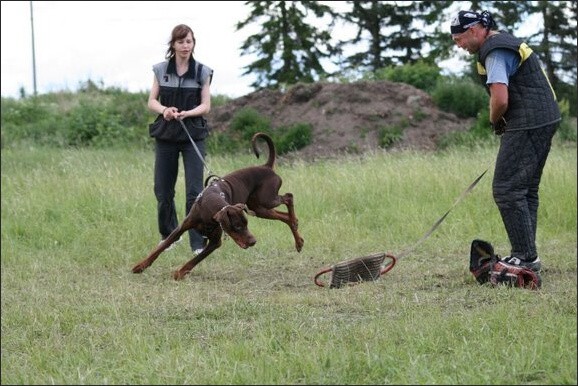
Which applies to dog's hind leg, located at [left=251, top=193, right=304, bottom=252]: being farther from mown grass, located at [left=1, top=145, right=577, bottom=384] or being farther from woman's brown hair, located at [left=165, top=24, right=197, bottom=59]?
woman's brown hair, located at [left=165, top=24, right=197, bottom=59]

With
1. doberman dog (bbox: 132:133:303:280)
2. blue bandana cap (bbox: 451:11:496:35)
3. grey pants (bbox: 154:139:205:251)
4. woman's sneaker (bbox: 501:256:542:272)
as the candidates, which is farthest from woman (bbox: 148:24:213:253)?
woman's sneaker (bbox: 501:256:542:272)

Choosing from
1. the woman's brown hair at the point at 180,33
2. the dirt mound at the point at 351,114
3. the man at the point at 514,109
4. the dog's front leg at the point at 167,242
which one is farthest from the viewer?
the dirt mound at the point at 351,114

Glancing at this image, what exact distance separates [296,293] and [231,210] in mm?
863

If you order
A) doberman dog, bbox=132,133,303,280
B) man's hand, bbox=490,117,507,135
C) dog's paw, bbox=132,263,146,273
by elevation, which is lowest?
dog's paw, bbox=132,263,146,273

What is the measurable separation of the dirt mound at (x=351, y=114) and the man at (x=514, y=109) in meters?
10.8

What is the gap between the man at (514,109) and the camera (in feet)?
20.0

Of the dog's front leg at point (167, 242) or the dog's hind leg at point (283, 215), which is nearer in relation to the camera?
the dog's front leg at point (167, 242)

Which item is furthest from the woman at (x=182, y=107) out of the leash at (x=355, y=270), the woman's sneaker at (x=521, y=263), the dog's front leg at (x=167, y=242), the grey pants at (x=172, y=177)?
the woman's sneaker at (x=521, y=263)

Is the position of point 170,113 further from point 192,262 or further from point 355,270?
point 355,270

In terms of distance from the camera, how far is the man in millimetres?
6082

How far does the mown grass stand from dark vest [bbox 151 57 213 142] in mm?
1219

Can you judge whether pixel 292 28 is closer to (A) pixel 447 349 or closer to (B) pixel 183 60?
(B) pixel 183 60

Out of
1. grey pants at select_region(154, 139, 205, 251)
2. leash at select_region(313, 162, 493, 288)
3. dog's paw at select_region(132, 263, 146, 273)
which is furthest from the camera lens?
grey pants at select_region(154, 139, 205, 251)

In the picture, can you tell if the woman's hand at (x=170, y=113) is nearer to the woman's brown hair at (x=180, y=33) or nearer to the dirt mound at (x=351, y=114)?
the woman's brown hair at (x=180, y=33)
